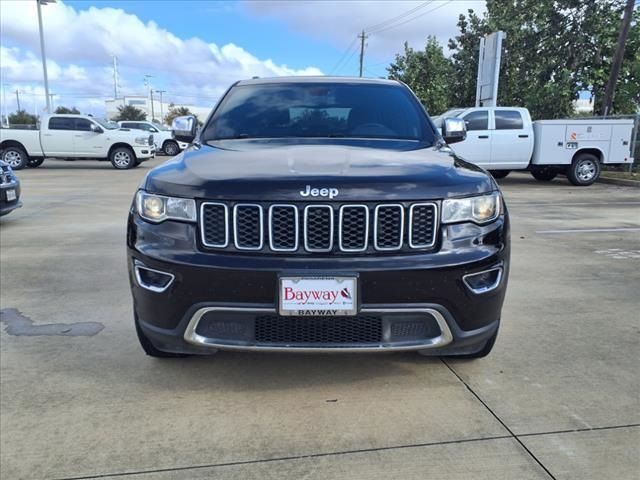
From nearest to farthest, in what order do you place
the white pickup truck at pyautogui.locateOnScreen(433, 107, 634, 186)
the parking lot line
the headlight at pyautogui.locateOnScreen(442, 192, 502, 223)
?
the headlight at pyautogui.locateOnScreen(442, 192, 502, 223) → the parking lot line → the white pickup truck at pyautogui.locateOnScreen(433, 107, 634, 186)

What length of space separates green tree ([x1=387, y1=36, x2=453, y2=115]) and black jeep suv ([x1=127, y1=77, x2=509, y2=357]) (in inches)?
963

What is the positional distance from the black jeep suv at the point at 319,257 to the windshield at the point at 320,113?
3.14 ft

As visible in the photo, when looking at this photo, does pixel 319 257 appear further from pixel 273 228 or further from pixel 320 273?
pixel 273 228

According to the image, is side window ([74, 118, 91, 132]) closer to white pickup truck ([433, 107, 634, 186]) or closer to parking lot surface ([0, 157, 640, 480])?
white pickup truck ([433, 107, 634, 186])

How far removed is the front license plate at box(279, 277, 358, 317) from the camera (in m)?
2.38

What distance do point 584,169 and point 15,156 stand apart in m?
18.2

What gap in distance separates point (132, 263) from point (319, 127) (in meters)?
1.63

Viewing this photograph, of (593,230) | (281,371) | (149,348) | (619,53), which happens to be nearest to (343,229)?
(281,371)

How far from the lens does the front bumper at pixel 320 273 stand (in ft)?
7.86

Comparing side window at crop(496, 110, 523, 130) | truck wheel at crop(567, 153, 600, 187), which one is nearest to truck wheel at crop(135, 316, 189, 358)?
side window at crop(496, 110, 523, 130)

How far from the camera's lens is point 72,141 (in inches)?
722

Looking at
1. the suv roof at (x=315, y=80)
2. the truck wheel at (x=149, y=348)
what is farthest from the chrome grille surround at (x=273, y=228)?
the suv roof at (x=315, y=80)

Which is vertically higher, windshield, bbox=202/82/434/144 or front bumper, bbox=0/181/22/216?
windshield, bbox=202/82/434/144

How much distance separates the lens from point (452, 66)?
82.7ft
